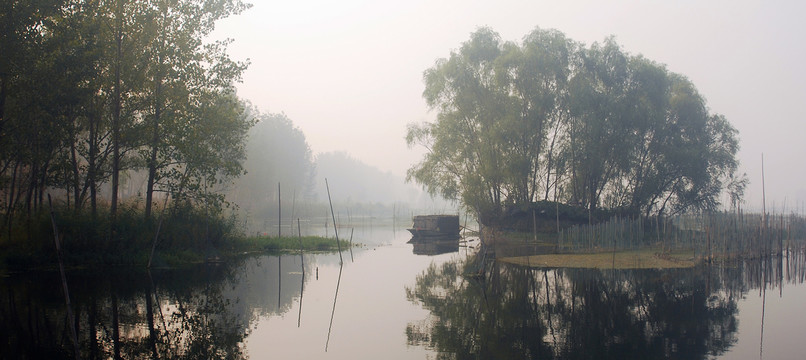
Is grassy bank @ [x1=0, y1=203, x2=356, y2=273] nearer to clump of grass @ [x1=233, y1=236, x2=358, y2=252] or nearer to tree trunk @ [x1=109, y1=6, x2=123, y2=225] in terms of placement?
tree trunk @ [x1=109, y1=6, x2=123, y2=225]

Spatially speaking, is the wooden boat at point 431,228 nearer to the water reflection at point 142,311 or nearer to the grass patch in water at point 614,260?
the grass patch in water at point 614,260

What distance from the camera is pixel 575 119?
38.2 metres

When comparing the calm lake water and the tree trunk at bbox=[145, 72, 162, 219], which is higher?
the tree trunk at bbox=[145, 72, 162, 219]

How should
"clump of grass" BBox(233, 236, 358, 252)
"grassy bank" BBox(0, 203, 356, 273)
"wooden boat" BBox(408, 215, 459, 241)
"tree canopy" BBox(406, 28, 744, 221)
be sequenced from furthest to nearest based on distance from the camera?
"wooden boat" BBox(408, 215, 459, 241) → "tree canopy" BBox(406, 28, 744, 221) → "clump of grass" BBox(233, 236, 358, 252) → "grassy bank" BBox(0, 203, 356, 273)

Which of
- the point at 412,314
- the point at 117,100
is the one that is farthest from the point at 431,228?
the point at 412,314

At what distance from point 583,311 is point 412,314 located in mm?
3887

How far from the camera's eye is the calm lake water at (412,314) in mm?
9539

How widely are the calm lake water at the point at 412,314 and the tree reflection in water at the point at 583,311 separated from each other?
43mm

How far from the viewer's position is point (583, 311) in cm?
1271

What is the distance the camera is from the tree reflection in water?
31.4ft

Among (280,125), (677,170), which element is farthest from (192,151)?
(280,125)

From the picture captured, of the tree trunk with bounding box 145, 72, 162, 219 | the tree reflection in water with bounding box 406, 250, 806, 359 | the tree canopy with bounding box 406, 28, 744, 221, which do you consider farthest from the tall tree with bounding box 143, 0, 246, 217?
the tree canopy with bounding box 406, 28, 744, 221

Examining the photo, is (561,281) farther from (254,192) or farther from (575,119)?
(254,192)

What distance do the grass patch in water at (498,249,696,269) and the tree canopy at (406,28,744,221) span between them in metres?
12.7
